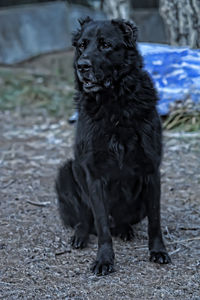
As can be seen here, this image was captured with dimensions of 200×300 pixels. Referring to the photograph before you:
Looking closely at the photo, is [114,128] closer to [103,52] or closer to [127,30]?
[103,52]

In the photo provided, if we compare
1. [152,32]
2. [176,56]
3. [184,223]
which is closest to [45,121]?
[176,56]

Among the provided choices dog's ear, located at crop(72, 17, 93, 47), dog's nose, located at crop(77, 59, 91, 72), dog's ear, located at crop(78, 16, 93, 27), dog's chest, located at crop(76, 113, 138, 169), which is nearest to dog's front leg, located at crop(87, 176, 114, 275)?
dog's chest, located at crop(76, 113, 138, 169)

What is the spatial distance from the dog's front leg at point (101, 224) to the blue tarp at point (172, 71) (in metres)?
2.57

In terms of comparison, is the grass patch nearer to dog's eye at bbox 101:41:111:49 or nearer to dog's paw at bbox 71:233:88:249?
dog's paw at bbox 71:233:88:249

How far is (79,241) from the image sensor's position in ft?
9.66

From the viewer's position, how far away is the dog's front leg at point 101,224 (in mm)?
2602

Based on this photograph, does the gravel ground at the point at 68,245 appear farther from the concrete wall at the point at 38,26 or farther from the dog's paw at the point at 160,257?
the concrete wall at the point at 38,26

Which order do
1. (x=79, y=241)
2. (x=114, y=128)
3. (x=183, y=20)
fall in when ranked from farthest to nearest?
(x=183, y=20), (x=79, y=241), (x=114, y=128)

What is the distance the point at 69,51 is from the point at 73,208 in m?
5.65

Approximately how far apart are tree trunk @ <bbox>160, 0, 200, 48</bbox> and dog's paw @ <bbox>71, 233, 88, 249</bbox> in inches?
110

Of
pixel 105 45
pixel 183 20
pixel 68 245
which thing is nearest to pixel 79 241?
pixel 68 245

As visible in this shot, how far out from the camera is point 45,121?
240 inches

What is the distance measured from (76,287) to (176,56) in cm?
320

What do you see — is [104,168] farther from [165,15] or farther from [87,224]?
[165,15]
